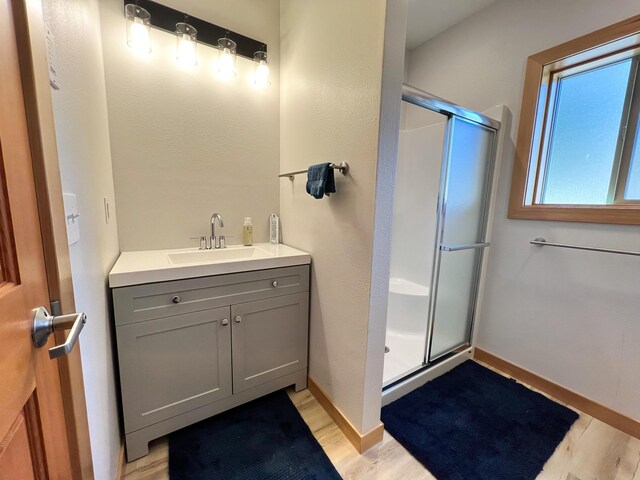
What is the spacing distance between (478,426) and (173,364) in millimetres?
1621

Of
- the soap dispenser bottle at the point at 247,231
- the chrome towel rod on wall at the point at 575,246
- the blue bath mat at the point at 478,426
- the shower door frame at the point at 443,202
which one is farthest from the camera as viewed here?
the soap dispenser bottle at the point at 247,231

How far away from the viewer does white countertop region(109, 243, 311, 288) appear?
1.15 m

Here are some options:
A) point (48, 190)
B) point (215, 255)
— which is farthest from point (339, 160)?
point (48, 190)

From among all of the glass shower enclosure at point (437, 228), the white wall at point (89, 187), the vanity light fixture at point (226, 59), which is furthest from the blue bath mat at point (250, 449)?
the vanity light fixture at point (226, 59)

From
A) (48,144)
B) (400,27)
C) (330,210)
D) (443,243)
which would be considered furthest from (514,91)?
(48,144)

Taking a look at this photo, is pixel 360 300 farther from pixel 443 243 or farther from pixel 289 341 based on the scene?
pixel 443 243

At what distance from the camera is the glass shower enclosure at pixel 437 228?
5.74 ft

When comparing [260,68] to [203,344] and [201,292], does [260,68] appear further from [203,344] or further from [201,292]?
[203,344]

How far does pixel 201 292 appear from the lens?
4.26ft

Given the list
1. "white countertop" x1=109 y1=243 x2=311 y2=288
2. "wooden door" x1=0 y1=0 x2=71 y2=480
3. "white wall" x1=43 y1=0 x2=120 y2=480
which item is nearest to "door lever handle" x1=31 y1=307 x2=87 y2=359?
"wooden door" x1=0 y1=0 x2=71 y2=480

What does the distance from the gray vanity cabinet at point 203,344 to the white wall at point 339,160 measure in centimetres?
21

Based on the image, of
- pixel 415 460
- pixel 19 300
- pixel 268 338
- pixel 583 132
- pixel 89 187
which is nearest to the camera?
pixel 19 300

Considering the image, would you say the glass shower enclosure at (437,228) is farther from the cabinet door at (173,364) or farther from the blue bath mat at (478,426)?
the cabinet door at (173,364)

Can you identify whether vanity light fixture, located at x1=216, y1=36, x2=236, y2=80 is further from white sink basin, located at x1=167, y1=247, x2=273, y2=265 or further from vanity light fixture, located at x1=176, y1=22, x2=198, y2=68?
white sink basin, located at x1=167, y1=247, x2=273, y2=265
